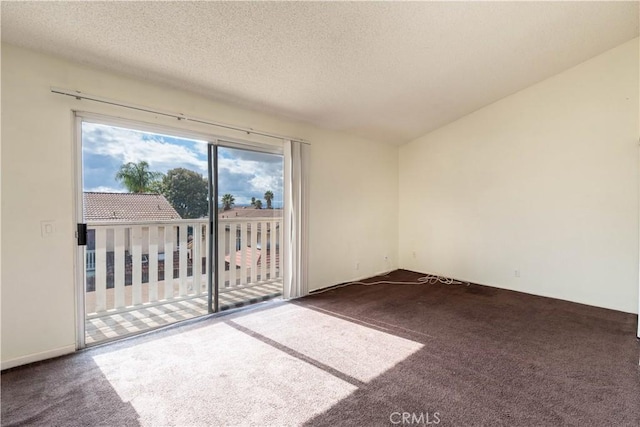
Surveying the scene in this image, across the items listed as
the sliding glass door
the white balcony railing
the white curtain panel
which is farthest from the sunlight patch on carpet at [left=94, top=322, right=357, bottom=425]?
the white curtain panel

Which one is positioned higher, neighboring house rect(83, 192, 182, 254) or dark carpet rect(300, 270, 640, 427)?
neighboring house rect(83, 192, 182, 254)

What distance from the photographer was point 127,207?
311 cm

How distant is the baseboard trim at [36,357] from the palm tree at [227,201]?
5.90 ft

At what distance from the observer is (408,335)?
275 cm

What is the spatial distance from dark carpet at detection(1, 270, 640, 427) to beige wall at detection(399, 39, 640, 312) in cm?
71

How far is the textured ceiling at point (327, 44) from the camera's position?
6.65 ft

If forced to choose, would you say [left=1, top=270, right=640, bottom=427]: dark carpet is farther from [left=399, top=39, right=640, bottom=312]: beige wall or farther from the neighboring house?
the neighboring house

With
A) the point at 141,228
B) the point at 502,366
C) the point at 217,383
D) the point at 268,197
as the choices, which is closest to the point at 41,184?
the point at 141,228

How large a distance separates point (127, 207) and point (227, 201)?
1.00 metres

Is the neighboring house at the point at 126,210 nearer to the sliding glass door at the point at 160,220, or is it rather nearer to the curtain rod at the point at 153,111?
the sliding glass door at the point at 160,220

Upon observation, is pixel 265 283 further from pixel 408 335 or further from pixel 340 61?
pixel 340 61

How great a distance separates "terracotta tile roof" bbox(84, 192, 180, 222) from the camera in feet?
9.16

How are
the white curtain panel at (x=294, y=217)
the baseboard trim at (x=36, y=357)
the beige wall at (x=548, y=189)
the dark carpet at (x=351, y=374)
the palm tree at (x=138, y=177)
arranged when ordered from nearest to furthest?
the dark carpet at (x=351, y=374), the baseboard trim at (x=36, y=357), the palm tree at (x=138, y=177), the beige wall at (x=548, y=189), the white curtain panel at (x=294, y=217)

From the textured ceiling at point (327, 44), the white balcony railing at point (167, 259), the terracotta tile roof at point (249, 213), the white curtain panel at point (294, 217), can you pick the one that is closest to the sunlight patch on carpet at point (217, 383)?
the white balcony railing at point (167, 259)
